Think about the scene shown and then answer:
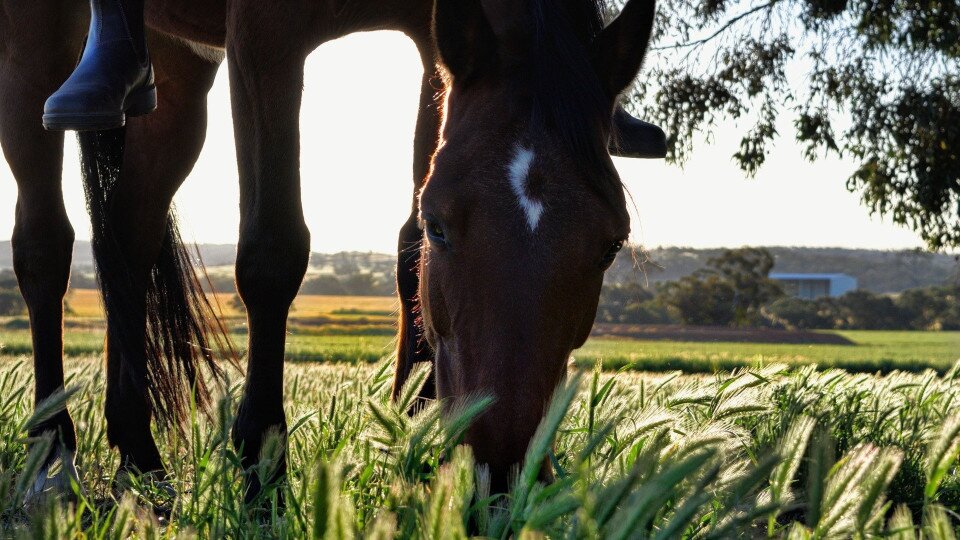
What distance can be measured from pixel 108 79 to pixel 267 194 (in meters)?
1.21

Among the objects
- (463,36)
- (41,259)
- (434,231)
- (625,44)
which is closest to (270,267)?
(434,231)

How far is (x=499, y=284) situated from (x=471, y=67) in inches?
35.7

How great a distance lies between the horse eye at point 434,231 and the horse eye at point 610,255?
428 millimetres

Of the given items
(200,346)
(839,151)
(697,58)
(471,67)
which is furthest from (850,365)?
(471,67)

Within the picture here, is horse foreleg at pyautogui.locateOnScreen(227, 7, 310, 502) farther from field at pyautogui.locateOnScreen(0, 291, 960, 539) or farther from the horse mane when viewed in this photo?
the horse mane

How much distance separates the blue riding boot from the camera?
3647mm

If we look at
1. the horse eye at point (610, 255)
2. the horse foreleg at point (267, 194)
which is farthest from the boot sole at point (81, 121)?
the horse eye at point (610, 255)

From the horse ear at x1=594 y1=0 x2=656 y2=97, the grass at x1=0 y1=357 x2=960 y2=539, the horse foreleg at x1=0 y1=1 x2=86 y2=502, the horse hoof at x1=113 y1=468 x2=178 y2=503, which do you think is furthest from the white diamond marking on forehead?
the horse foreleg at x1=0 y1=1 x2=86 y2=502

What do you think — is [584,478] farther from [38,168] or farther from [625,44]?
[38,168]

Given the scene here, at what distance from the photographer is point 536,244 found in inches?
83.2

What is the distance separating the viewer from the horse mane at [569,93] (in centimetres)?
232

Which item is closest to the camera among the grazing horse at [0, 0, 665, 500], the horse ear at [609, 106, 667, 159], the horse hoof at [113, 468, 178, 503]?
the grazing horse at [0, 0, 665, 500]

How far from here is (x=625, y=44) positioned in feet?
9.27

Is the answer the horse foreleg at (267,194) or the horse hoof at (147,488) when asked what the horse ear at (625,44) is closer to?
the horse foreleg at (267,194)
